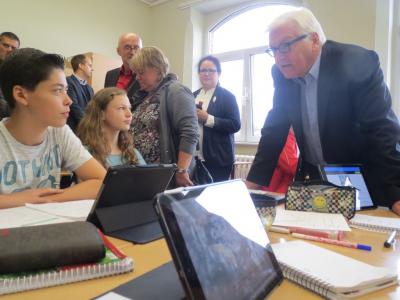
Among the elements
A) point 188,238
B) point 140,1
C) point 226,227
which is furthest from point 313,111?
point 140,1

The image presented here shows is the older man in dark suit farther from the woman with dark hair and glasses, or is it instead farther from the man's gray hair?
the woman with dark hair and glasses

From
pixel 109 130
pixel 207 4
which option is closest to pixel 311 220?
pixel 109 130

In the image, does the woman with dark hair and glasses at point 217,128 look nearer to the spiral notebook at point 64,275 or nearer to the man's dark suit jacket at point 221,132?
the man's dark suit jacket at point 221,132

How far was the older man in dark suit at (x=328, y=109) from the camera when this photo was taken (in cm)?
125

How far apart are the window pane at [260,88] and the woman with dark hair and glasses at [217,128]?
1573 mm

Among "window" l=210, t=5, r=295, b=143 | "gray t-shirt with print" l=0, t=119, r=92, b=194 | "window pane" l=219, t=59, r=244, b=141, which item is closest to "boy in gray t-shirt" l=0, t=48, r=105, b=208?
"gray t-shirt with print" l=0, t=119, r=92, b=194

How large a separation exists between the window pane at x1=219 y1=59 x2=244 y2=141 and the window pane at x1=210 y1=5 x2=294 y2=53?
218 mm

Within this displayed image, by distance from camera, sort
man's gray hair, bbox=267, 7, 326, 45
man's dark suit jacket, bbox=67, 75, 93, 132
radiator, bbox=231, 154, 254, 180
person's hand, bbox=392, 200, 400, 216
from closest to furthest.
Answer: person's hand, bbox=392, 200, 400, 216, man's gray hair, bbox=267, 7, 326, 45, man's dark suit jacket, bbox=67, 75, 93, 132, radiator, bbox=231, 154, 254, 180

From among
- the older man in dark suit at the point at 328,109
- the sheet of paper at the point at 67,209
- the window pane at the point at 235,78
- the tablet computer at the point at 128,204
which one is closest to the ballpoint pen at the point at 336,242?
the tablet computer at the point at 128,204

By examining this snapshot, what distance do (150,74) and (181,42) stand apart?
10.3 ft

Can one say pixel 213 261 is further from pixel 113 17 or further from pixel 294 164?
pixel 113 17

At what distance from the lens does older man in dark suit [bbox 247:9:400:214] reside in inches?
49.0

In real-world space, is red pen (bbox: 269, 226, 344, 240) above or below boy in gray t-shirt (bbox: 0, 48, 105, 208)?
below

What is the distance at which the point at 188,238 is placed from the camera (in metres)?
0.42
